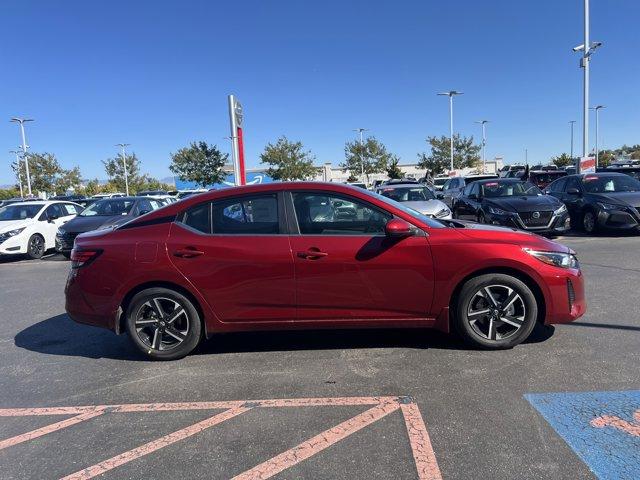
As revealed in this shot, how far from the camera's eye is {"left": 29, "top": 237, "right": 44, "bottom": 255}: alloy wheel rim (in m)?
12.6

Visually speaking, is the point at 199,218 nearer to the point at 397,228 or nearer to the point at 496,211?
the point at 397,228

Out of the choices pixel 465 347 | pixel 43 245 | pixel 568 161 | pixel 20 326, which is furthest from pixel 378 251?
pixel 568 161

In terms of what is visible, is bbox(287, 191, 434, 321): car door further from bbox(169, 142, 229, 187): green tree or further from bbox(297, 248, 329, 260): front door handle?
bbox(169, 142, 229, 187): green tree

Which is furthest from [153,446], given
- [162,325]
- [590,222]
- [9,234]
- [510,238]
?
[590,222]

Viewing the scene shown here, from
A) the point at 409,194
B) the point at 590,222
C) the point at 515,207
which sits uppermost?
the point at 409,194

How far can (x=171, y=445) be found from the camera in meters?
3.11

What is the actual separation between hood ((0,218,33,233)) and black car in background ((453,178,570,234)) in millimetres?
11658

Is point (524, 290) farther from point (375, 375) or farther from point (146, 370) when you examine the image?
point (146, 370)

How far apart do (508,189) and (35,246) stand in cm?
1233

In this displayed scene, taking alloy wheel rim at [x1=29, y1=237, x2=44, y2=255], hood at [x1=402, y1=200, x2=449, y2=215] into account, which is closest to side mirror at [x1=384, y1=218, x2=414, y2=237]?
hood at [x1=402, y1=200, x2=449, y2=215]

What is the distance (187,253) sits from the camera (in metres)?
4.38

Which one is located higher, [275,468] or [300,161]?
[300,161]

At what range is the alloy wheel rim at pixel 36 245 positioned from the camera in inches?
496

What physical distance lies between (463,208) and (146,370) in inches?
448
